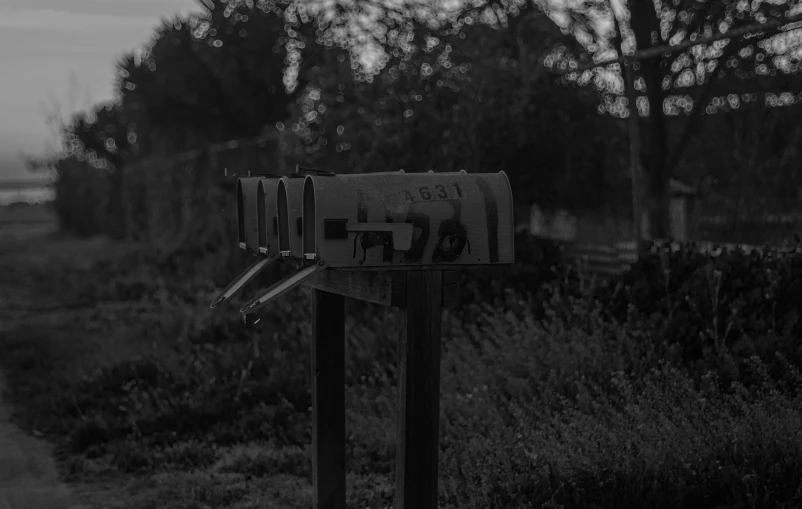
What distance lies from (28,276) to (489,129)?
12236 millimetres

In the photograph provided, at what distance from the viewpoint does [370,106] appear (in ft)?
31.4

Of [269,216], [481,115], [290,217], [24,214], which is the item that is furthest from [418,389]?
[24,214]

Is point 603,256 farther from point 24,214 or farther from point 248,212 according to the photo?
point 24,214

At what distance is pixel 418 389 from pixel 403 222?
1.95ft

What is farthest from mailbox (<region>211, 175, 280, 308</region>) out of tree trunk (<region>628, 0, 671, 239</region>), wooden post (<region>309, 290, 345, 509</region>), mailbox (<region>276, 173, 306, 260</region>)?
tree trunk (<region>628, 0, 671, 239</region>)

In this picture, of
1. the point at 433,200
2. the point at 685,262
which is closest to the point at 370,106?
the point at 685,262

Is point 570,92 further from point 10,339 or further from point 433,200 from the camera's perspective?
point 10,339

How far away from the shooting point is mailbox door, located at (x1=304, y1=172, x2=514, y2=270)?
3561 millimetres

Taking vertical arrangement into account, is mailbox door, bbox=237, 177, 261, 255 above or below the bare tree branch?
below

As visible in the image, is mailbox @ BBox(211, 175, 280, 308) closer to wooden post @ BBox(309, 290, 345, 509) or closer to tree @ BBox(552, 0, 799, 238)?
wooden post @ BBox(309, 290, 345, 509)

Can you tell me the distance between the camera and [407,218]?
141 inches

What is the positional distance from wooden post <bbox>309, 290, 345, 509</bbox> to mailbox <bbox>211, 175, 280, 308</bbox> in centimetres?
28

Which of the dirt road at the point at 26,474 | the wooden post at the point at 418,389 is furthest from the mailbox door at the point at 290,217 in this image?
the dirt road at the point at 26,474

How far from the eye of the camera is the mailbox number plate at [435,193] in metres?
3.59
